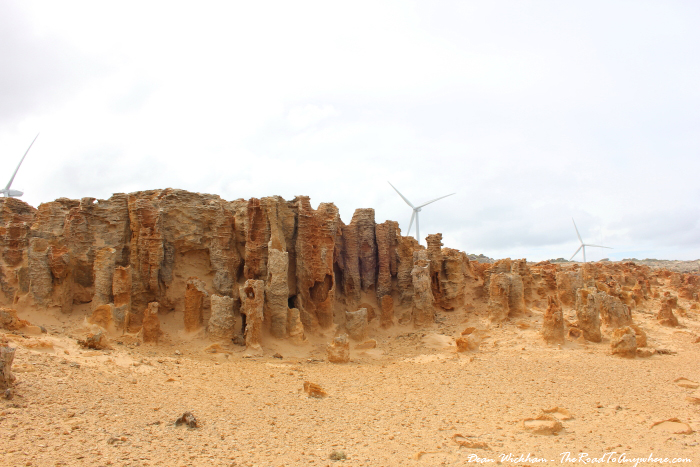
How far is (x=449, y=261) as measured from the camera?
69.2ft

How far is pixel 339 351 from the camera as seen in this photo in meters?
14.5

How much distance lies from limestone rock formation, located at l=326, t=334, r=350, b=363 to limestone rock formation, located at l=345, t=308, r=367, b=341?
8.14 feet

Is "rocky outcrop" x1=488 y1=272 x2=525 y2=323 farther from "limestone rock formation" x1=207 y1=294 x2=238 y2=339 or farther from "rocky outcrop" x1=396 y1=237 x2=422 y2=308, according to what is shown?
"limestone rock formation" x1=207 y1=294 x2=238 y2=339

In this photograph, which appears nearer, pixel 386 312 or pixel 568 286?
pixel 386 312

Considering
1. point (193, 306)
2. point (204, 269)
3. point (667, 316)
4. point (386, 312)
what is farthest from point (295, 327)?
point (667, 316)

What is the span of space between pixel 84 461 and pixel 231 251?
11.4 meters

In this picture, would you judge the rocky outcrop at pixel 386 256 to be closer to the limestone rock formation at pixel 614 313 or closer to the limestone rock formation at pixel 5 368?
the limestone rock formation at pixel 614 313

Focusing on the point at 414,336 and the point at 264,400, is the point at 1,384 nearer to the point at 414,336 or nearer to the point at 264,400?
the point at 264,400

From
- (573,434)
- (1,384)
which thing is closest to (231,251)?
(1,384)

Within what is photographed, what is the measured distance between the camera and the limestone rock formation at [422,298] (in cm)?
1903

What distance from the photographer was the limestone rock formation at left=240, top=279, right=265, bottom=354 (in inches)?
578

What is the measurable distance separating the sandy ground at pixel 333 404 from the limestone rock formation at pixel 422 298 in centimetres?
372

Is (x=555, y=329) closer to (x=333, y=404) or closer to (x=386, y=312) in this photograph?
(x=386, y=312)

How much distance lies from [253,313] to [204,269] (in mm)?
3878
